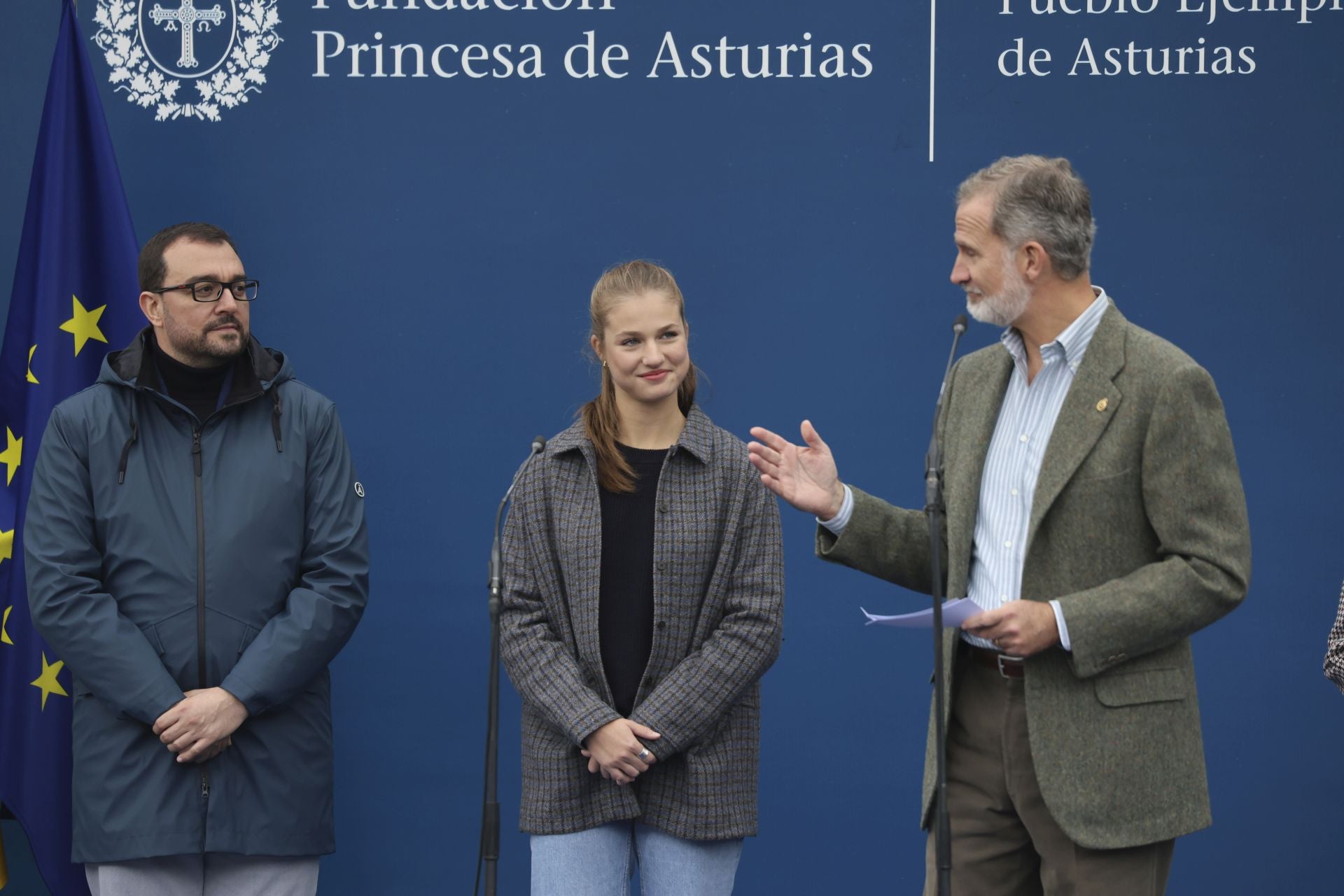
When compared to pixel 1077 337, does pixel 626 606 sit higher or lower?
lower

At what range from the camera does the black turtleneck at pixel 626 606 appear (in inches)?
107

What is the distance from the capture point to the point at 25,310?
360 centimetres

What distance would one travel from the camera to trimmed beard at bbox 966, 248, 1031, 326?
2498 mm

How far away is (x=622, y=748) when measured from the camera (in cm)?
261

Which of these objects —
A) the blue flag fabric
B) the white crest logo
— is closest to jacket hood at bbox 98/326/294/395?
the blue flag fabric

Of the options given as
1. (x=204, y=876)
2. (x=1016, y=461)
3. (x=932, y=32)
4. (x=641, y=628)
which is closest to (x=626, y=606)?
(x=641, y=628)

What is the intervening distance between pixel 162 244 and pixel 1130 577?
208cm

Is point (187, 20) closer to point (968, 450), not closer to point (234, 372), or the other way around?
point (234, 372)

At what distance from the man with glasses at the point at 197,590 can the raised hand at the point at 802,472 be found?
102cm

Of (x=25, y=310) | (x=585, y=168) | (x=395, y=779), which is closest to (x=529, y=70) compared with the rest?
(x=585, y=168)

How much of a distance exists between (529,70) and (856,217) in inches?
36.6

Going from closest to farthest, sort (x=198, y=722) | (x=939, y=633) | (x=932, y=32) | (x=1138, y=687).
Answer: (x=939, y=633) < (x=1138, y=687) < (x=198, y=722) < (x=932, y=32)

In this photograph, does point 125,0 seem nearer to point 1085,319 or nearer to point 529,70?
point 529,70

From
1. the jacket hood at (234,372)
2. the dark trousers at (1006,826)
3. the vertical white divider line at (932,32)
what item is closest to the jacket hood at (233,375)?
the jacket hood at (234,372)
